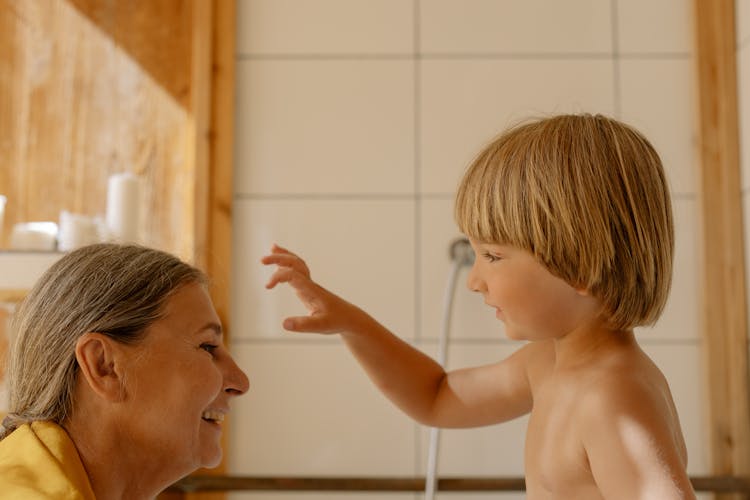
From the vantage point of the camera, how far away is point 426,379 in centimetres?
147

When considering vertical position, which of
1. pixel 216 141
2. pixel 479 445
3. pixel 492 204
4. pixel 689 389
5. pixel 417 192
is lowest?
pixel 479 445

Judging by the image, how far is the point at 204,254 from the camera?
2262mm

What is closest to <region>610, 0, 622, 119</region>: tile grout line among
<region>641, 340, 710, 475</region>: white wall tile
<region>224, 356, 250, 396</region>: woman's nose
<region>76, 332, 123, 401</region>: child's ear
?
<region>641, 340, 710, 475</region>: white wall tile

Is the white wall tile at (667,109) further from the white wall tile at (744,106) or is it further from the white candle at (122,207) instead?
the white candle at (122,207)

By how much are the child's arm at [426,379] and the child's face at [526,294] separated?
203 mm

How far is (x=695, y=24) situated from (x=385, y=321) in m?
1.00

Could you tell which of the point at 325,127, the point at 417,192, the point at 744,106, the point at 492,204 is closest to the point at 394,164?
the point at 417,192

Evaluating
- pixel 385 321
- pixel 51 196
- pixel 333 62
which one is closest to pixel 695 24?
pixel 333 62

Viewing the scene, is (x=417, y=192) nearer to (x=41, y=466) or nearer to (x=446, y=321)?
(x=446, y=321)

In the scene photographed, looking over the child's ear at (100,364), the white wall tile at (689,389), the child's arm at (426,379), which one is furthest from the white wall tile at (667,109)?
the child's ear at (100,364)

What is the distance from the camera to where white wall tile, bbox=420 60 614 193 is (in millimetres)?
2305

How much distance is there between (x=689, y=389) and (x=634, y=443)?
126 centimetres

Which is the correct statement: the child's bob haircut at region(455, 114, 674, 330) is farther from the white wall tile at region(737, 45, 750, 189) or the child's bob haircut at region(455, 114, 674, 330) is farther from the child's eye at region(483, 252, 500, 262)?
the white wall tile at region(737, 45, 750, 189)

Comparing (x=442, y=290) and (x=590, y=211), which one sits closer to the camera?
(x=590, y=211)
